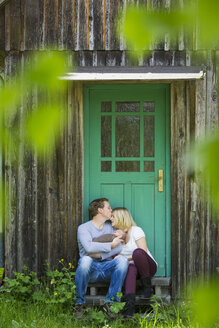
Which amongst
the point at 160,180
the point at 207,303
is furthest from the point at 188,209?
the point at 207,303

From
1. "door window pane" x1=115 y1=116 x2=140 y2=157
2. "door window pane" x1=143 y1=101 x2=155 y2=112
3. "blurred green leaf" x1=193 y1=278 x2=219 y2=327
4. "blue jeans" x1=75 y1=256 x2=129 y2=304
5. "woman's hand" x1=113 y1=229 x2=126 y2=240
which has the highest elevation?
"door window pane" x1=143 y1=101 x2=155 y2=112

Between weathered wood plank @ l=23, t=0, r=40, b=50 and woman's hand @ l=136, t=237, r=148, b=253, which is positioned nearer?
woman's hand @ l=136, t=237, r=148, b=253

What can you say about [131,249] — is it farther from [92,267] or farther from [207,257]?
[207,257]

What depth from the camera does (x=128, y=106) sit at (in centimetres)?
510

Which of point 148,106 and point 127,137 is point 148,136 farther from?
point 148,106

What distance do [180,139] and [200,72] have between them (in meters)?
0.75

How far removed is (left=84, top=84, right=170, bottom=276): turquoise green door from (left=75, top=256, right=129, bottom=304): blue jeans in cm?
65

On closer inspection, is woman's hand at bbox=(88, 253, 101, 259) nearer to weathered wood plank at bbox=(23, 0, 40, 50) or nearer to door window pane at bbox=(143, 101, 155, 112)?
door window pane at bbox=(143, 101, 155, 112)

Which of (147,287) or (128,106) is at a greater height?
(128,106)

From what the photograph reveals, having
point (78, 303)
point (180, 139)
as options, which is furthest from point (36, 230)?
point (180, 139)

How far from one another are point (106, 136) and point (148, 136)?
47cm

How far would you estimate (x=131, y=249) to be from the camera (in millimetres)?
4734

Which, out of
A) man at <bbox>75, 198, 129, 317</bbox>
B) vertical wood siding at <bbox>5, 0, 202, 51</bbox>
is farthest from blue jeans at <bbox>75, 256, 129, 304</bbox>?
vertical wood siding at <bbox>5, 0, 202, 51</bbox>

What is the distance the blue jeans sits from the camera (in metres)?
4.45
